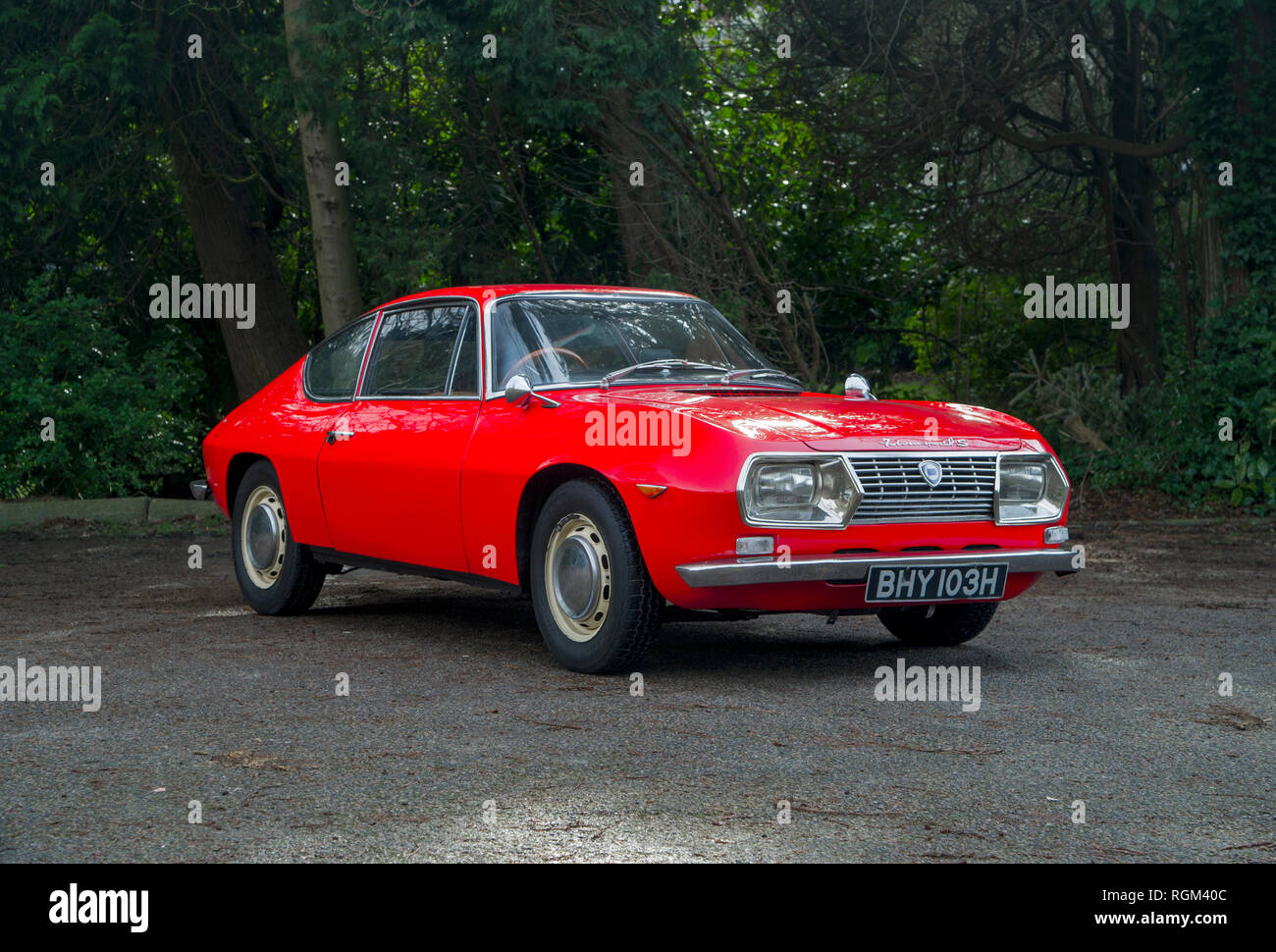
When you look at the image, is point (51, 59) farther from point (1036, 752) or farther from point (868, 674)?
point (1036, 752)

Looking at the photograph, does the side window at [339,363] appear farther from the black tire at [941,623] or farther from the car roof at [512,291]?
the black tire at [941,623]

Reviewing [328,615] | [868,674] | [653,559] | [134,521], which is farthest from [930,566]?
[134,521]

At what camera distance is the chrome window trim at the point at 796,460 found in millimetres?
5980

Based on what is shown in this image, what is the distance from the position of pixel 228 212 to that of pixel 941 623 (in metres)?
11.1

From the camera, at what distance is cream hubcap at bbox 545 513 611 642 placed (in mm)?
6406

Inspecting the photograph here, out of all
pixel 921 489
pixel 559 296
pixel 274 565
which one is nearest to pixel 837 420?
pixel 921 489

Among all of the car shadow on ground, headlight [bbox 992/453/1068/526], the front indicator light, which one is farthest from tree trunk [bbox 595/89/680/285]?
the front indicator light

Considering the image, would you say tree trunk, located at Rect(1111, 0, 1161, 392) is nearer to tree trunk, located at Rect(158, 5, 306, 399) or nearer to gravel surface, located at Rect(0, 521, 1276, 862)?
tree trunk, located at Rect(158, 5, 306, 399)

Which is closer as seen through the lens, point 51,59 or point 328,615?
point 328,615

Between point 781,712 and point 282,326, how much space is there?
1172cm

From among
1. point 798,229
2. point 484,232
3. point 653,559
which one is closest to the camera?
point 653,559

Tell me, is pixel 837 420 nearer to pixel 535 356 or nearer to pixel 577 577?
pixel 577 577

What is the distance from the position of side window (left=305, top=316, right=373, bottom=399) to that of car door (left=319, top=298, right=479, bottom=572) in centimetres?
14

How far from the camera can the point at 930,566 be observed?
627 centimetres
